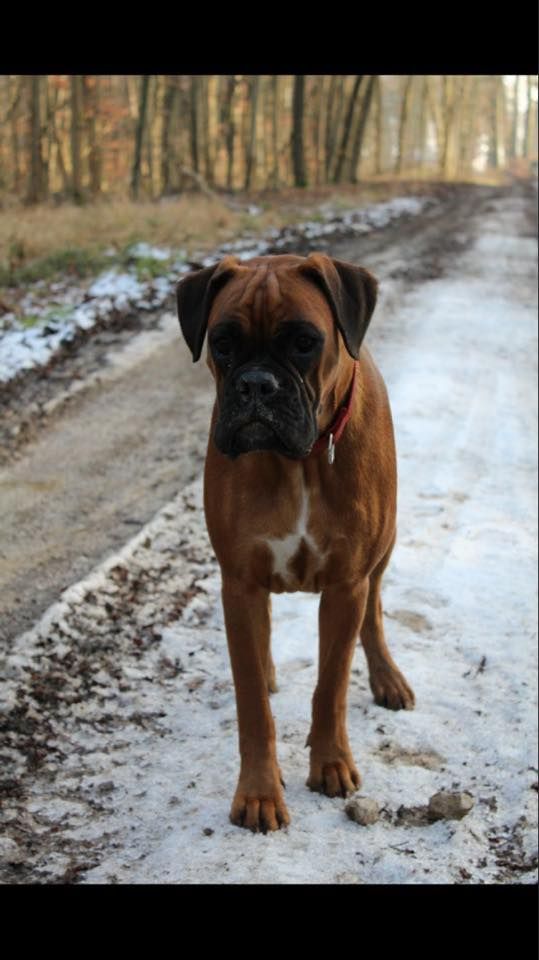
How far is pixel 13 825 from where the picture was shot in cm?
412

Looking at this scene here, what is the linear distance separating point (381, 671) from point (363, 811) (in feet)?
3.43

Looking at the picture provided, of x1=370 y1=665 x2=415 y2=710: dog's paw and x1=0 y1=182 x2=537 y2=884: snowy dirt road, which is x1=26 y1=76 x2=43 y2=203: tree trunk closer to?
x1=0 y1=182 x2=537 y2=884: snowy dirt road

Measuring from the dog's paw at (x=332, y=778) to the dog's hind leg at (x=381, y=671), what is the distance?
31.4 inches

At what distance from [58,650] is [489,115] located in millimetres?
90673

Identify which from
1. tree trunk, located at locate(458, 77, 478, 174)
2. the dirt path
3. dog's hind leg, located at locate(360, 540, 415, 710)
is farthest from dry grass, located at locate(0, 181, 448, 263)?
A: tree trunk, located at locate(458, 77, 478, 174)

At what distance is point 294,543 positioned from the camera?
3.77m

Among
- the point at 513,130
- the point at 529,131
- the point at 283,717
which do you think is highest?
the point at 283,717

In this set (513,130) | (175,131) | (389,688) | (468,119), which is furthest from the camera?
(513,130)

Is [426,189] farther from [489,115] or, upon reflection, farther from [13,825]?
[489,115]

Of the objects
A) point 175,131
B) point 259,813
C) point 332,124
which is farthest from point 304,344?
point 332,124

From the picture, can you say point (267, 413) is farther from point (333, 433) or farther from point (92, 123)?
point (92, 123)

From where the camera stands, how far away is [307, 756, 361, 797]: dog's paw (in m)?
4.32

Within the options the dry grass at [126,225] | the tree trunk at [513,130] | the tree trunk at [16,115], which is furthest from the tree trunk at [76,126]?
the tree trunk at [513,130]

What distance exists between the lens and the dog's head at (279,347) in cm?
342
